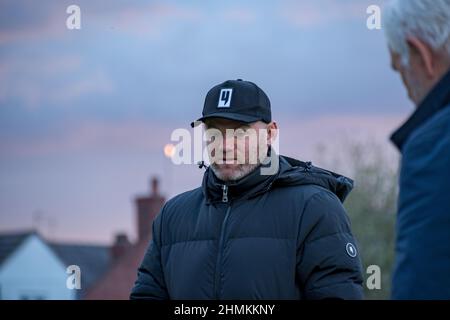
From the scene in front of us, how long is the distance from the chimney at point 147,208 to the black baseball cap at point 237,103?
746 inches

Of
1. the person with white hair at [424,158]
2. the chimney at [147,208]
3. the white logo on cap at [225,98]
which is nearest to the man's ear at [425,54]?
the person with white hair at [424,158]

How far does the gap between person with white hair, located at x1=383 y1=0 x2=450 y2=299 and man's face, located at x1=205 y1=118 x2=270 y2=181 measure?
167 centimetres

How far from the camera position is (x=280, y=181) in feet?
13.3

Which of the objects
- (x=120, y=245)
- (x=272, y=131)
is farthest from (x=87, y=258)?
(x=272, y=131)

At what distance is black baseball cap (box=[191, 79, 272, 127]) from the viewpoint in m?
4.12

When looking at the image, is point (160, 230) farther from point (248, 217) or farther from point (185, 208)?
point (248, 217)

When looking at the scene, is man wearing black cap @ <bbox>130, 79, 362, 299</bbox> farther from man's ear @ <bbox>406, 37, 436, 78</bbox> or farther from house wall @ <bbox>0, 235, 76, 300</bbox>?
house wall @ <bbox>0, 235, 76, 300</bbox>

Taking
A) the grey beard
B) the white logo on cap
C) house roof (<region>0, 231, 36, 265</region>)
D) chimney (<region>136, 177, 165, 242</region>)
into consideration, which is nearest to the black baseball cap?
the white logo on cap

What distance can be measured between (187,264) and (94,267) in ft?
88.2

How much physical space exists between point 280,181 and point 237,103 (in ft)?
1.24

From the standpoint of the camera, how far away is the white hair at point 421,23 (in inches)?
94.3

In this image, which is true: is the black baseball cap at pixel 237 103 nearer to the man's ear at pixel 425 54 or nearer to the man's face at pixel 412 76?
the man's face at pixel 412 76

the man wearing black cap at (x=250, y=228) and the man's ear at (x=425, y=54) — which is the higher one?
the man's ear at (x=425, y=54)
